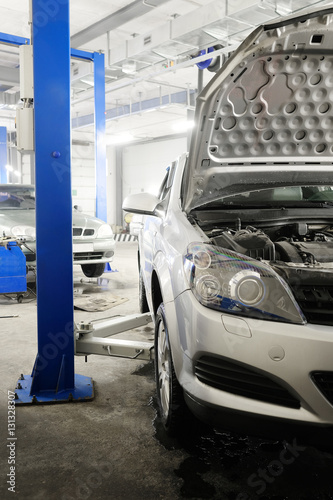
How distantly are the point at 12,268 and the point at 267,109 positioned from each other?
12.4 feet

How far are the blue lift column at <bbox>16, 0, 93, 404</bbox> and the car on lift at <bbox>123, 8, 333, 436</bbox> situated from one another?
52 cm

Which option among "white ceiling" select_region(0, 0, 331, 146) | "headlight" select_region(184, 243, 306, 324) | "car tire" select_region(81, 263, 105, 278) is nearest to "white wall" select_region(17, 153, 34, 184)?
"white ceiling" select_region(0, 0, 331, 146)

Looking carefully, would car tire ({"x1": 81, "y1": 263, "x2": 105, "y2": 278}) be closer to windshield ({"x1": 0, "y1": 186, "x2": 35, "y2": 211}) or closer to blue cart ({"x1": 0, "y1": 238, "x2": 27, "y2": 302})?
windshield ({"x1": 0, "y1": 186, "x2": 35, "y2": 211})

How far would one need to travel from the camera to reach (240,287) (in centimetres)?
168

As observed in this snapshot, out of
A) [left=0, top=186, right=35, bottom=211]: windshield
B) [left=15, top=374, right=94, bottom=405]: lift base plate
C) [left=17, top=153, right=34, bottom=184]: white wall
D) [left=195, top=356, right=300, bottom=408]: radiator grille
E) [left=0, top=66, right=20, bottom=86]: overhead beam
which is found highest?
[left=0, top=66, right=20, bottom=86]: overhead beam

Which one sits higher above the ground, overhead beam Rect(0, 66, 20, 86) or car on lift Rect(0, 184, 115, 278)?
overhead beam Rect(0, 66, 20, 86)

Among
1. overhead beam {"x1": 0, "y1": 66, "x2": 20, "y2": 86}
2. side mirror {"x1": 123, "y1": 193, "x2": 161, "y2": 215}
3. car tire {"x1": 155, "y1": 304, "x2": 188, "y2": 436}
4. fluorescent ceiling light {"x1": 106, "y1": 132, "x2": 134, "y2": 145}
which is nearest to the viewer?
car tire {"x1": 155, "y1": 304, "x2": 188, "y2": 436}

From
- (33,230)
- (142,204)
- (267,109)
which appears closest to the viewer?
(267,109)

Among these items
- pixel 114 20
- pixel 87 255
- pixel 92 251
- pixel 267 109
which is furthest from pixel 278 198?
pixel 114 20

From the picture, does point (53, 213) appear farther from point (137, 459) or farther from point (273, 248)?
point (137, 459)

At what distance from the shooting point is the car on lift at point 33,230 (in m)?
5.79

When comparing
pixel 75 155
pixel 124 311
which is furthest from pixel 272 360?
pixel 75 155

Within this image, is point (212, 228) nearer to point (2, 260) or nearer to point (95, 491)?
point (95, 491)

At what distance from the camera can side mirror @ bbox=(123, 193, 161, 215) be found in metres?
2.89
